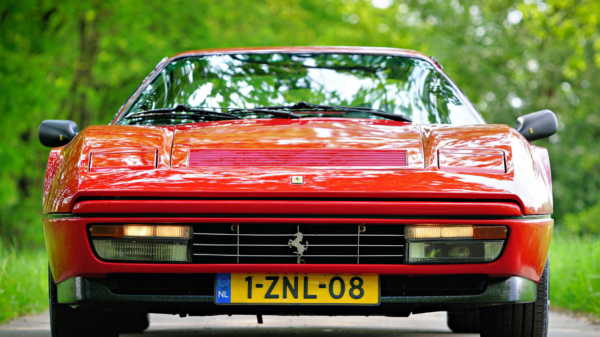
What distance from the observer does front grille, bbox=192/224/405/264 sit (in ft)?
10.4

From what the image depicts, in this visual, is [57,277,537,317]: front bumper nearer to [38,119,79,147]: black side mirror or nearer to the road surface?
[38,119,79,147]: black side mirror

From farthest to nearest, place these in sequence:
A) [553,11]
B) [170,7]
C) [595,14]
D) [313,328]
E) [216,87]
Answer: [170,7]
[553,11]
[595,14]
[313,328]
[216,87]

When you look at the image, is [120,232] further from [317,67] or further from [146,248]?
[317,67]

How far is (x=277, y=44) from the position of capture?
21.5 m

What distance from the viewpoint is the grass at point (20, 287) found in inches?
242

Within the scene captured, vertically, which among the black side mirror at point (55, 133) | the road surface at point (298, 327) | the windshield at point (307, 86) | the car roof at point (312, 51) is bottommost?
the road surface at point (298, 327)

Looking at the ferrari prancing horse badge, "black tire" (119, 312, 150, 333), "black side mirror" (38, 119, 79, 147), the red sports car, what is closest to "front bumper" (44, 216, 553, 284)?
the red sports car

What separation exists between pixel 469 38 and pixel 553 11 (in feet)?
45.5

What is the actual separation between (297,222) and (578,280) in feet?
15.2

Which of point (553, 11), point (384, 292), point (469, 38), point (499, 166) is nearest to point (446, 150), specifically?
point (499, 166)

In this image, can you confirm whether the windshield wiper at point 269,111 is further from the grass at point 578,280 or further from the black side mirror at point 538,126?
the grass at point 578,280

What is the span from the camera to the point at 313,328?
564 centimetres

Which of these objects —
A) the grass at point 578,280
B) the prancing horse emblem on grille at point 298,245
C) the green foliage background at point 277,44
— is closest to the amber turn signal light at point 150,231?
the prancing horse emblem on grille at point 298,245

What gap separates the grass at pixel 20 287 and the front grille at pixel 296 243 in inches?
127
